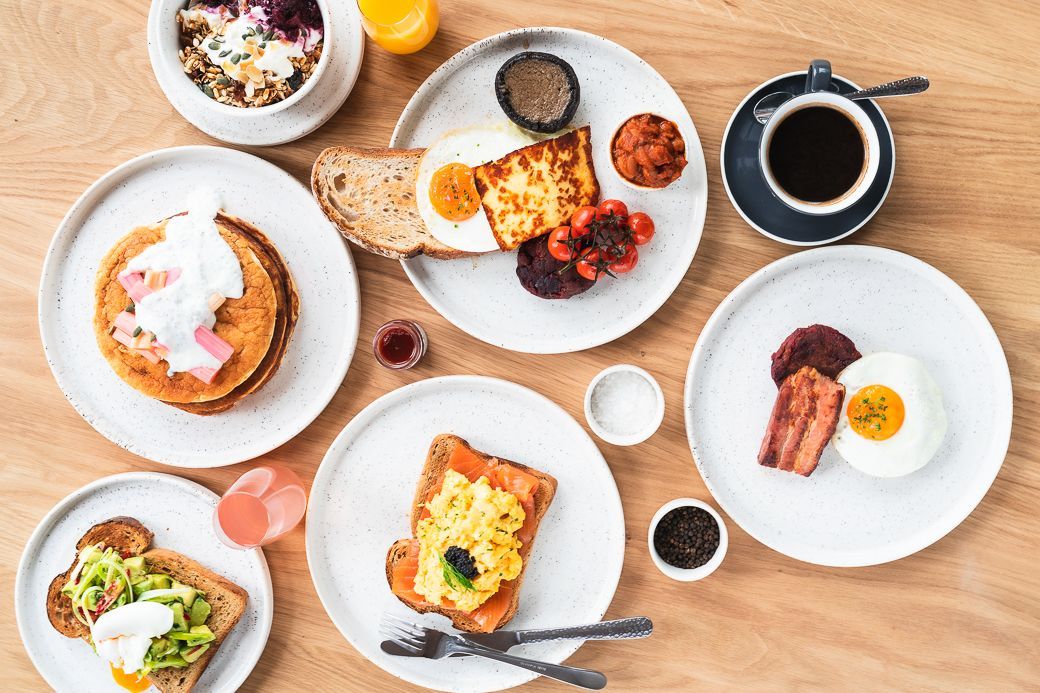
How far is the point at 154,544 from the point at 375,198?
1.48 m

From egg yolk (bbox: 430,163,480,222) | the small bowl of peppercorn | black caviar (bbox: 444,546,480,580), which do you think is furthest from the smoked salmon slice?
A: egg yolk (bbox: 430,163,480,222)

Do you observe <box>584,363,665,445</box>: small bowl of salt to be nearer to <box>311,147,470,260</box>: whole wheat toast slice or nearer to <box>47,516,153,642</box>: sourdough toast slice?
<box>311,147,470,260</box>: whole wheat toast slice

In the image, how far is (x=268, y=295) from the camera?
2217 mm

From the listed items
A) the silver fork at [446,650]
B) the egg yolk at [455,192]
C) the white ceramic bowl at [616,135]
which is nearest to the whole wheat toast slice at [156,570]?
the silver fork at [446,650]

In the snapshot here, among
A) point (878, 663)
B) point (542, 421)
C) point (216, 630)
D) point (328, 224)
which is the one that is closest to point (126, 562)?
point (216, 630)

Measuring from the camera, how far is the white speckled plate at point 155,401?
7.75 feet

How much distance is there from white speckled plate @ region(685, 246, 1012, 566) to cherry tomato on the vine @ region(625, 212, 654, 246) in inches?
14.0

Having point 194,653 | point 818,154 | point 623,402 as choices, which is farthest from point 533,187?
point 194,653

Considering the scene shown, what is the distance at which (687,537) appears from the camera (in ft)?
7.57

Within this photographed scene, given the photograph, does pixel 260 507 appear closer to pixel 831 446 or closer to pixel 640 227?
pixel 640 227

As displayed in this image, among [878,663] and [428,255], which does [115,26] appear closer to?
[428,255]

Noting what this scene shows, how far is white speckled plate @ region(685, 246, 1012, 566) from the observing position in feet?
7.48

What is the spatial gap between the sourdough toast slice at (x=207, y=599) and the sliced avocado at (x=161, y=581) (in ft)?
0.11

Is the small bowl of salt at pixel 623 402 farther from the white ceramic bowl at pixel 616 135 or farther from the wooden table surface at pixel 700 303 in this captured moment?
the white ceramic bowl at pixel 616 135
